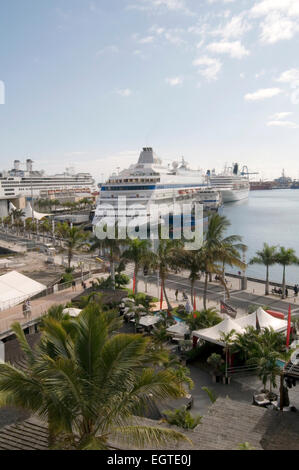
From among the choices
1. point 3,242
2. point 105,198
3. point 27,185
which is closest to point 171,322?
point 3,242

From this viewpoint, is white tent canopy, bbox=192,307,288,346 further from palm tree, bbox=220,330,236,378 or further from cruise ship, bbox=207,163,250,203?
cruise ship, bbox=207,163,250,203

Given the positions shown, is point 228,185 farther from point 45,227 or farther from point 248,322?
point 248,322

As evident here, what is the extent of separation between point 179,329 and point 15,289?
26.1ft

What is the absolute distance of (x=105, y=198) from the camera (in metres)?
53.4

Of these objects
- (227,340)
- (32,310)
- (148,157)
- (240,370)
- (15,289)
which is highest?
(148,157)

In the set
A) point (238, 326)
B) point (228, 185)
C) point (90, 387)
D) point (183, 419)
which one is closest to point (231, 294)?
point (238, 326)

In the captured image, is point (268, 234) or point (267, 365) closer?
point (267, 365)

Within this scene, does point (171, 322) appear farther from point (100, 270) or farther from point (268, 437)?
point (100, 270)

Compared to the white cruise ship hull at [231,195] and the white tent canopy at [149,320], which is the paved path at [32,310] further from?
the white cruise ship hull at [231,195]

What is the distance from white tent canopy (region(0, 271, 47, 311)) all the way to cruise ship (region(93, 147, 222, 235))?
3160cm

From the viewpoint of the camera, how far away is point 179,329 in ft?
45.3

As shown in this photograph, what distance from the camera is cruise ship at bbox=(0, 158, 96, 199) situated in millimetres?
96812

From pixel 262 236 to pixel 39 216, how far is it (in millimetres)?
38531

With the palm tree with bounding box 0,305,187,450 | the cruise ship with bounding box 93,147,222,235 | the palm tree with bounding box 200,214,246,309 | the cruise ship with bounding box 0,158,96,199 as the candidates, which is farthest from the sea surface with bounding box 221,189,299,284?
the cruise ship with bounding box 0,158,96,199
